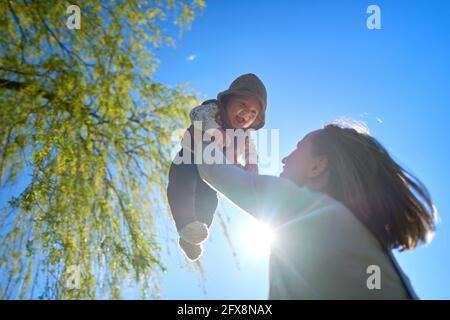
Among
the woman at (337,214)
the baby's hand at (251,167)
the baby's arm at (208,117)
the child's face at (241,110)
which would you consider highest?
the child's face at (241,110)

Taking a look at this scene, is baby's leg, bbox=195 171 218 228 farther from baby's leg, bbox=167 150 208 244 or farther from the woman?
the woman

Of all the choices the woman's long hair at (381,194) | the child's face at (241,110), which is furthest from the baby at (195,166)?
the woman's long hair at (381,194)

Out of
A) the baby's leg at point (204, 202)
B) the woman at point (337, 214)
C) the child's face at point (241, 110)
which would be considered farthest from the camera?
the child's face at point (241, 110)

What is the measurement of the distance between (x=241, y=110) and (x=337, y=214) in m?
0.82

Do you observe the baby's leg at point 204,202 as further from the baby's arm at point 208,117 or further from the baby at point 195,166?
Answer: the baby's arm at point 208,117

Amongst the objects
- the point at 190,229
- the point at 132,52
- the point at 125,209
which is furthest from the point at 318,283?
the point at 132,52

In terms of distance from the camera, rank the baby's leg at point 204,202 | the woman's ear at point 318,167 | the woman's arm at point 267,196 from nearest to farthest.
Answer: the woman's arm at point 267,196 → the woman's ear at point 318,167 → the baby's leg at point 204,202

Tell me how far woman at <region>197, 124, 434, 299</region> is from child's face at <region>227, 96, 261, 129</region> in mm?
471

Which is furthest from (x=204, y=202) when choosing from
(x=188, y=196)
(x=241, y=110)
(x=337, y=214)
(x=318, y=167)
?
(x=337, y=214)

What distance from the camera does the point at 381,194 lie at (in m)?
1.27

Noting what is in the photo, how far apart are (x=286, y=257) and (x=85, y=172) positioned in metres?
2.40

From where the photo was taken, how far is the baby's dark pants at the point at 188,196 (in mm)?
1652

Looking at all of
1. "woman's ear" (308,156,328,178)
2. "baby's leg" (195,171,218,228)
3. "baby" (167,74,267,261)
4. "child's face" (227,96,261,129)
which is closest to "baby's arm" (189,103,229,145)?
"baby" (167,74,267,261)

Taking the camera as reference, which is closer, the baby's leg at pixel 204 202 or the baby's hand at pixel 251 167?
the baby's leg at pixel 204 202
